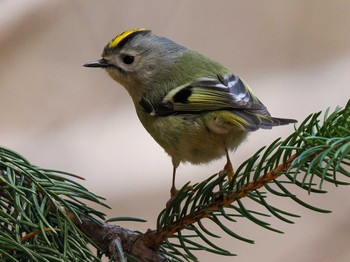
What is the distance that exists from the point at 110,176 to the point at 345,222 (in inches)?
28.8

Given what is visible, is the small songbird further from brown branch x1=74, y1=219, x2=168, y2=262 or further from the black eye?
brown branch x1=74, y1=219, x2=168, y2=262

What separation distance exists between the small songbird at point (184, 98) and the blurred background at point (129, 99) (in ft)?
2.07

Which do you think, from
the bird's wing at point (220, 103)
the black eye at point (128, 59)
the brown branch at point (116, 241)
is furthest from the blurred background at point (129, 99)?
the brown branch at point (116, 241)

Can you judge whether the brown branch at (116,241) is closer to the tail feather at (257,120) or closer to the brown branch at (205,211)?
the brown branch at (205,211)

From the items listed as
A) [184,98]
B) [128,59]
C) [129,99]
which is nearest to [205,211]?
[184,98]

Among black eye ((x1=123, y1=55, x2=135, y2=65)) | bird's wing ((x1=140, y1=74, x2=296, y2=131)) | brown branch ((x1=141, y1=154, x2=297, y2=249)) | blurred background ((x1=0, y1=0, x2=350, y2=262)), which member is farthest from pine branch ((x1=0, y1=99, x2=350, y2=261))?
blurred background ((x1=0, y1=0, x2=350, y2=262))

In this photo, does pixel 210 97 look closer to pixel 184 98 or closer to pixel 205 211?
pixel 184 98

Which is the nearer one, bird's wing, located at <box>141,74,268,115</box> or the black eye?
bird's wing, located at <box>141,74,268,115</box>

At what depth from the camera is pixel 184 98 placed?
3.23 ft

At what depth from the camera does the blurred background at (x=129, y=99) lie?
5.92 feet

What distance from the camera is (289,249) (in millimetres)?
1858

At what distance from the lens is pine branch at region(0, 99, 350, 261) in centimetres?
60

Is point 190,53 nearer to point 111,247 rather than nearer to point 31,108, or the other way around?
point 111,247

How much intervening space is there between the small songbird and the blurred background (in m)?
0.63
